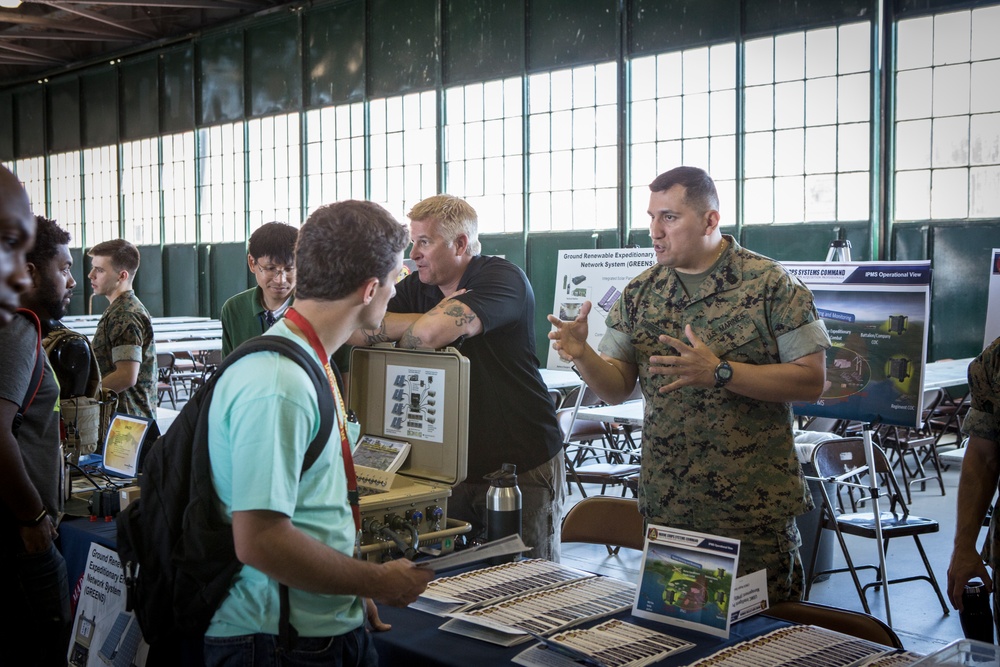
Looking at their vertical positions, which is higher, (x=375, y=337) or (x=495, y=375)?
(x=375, y=337)

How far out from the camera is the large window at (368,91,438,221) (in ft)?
40.4

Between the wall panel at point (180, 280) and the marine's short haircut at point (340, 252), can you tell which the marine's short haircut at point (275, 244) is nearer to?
the marine's short haircut at point (340, 252)

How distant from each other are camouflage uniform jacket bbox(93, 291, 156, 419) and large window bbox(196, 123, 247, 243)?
1097 centimetres

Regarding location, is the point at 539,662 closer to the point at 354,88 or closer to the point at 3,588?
the point at 3,588

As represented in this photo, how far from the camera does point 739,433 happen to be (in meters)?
2.44

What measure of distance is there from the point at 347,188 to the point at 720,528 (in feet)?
38.0

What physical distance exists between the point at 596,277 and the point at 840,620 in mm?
5935

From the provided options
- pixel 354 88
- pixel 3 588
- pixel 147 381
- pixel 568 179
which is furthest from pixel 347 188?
pixel 3 588

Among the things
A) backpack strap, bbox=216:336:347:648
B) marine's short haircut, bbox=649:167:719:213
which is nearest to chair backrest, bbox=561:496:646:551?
marine's short haircut, bbox=649:167:719:213

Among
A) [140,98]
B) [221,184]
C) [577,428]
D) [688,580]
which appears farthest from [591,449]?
[140,98]

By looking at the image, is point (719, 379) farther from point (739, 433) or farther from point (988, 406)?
point (988, 406)

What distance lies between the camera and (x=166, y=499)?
4.87ft

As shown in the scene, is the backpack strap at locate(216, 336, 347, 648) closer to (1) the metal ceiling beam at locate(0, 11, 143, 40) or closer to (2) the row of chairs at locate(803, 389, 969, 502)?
(2) the row of chairs at locate(803, 389, 969, 502)

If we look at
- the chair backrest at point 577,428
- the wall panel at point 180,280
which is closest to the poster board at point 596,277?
the chair backrest at point 577,428
